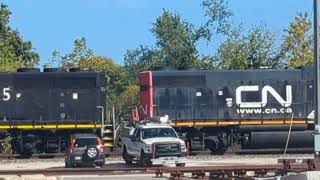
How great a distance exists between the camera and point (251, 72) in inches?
1565

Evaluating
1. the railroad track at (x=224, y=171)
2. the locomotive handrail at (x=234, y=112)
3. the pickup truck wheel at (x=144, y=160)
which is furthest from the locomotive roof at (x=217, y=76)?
the railroad track at (x=224, y=171)

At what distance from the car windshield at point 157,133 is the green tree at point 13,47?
91.1 feet

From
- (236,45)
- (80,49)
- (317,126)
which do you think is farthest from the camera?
(80,49)

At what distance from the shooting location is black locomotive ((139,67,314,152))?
127 feet

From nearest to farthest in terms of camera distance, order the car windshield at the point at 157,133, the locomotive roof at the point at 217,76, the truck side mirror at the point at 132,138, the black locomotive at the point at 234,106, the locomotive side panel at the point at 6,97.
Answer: the car windshield at the point at 157,133, the truck side mirror at the point at 132,138, the locomotive side panel at the point at 6,97, the black locomotive at the point at 234,106, the locomotive roof at the point at 217,76

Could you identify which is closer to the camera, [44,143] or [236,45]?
[44,143]

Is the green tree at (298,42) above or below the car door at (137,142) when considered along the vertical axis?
above

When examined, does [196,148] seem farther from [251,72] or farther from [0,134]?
[0,134]

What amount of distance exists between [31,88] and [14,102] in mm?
1139

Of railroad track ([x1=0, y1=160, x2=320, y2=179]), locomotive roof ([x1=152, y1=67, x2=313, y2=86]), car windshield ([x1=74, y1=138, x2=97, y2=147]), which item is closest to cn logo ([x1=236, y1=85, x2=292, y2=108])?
locomotive roof ([x1=152, y1=67, x2=313, y2=86])

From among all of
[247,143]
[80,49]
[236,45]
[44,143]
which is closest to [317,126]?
[247,143]

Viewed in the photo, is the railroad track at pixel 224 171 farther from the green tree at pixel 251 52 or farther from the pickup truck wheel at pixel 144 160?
the green tree at pixel 251 52

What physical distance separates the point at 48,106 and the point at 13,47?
28425 millimetres

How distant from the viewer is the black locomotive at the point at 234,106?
127ft
